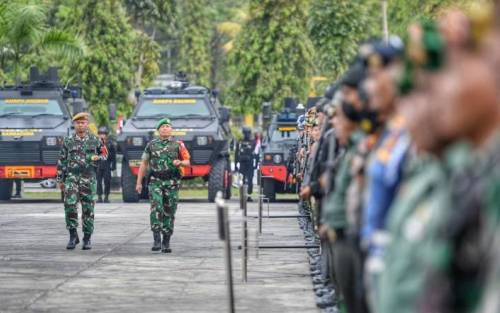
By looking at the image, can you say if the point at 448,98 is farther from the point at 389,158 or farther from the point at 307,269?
the point at 307,269

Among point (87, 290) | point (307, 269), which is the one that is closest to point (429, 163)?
point (87, 290)

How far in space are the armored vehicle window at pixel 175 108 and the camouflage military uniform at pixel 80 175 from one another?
1436cm

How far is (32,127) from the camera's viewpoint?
3534 cm

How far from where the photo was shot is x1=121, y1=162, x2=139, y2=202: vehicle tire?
34.6 metres

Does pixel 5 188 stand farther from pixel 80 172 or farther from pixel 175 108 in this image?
pixel 80 172

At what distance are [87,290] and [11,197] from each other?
23.9 metres

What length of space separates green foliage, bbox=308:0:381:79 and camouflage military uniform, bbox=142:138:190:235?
1054 inches

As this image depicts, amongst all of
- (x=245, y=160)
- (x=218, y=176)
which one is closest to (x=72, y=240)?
(x=218, y=176)

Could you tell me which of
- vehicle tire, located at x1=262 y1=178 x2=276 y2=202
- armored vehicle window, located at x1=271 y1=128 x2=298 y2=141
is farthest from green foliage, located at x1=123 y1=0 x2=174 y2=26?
vehicle tire, located at x1=262 y1=178 x2=276 y2=202

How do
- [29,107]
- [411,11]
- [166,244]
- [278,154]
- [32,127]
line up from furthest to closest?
[411,11] → [29,107] → [278,154] → [32,127] → [166,244]

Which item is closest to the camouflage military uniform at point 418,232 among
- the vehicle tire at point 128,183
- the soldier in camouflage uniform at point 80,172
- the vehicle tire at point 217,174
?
the soldier in camouflage uniform at point 80,172

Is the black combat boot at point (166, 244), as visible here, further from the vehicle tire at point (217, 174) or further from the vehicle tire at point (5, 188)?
the vehicle tire at point (5, 188)

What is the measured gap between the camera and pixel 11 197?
3872 cm

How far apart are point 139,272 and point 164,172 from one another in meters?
2.88
